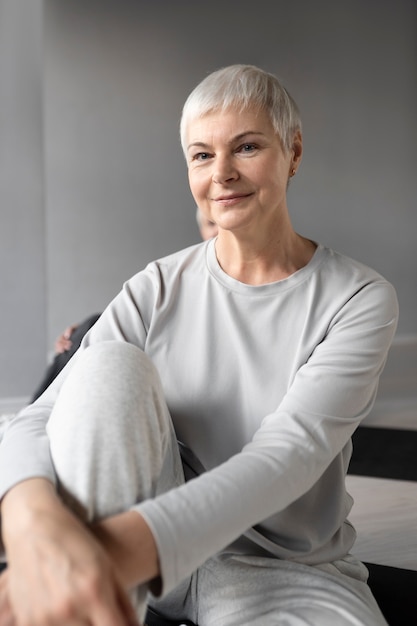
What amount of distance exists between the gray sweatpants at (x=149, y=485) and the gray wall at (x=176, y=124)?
3.20 metres

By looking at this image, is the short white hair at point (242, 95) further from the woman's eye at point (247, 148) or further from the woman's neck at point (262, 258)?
the woman's neck at point (262, 258)

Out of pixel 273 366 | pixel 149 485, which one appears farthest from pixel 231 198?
pixel 149 485

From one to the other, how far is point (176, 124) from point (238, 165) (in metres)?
3.68

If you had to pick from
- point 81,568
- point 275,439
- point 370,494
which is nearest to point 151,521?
point 81,568

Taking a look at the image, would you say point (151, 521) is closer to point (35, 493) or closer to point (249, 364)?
point (35, 493)

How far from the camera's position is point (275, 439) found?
114 centimetres

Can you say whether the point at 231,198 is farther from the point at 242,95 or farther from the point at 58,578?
the point at 58,578

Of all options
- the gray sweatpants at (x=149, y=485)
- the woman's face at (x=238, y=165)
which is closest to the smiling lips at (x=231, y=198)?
the woman's face at (x=238, y=165)

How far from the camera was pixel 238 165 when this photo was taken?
135cm

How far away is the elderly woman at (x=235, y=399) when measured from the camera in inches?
40.2

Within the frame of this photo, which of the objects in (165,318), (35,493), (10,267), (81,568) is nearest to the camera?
(81,568)

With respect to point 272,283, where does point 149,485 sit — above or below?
below

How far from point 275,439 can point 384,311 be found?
0.34 meters

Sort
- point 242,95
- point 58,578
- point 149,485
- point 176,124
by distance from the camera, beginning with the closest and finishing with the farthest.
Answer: point 58,578, point 149,485, point 242,95, point 176,124
